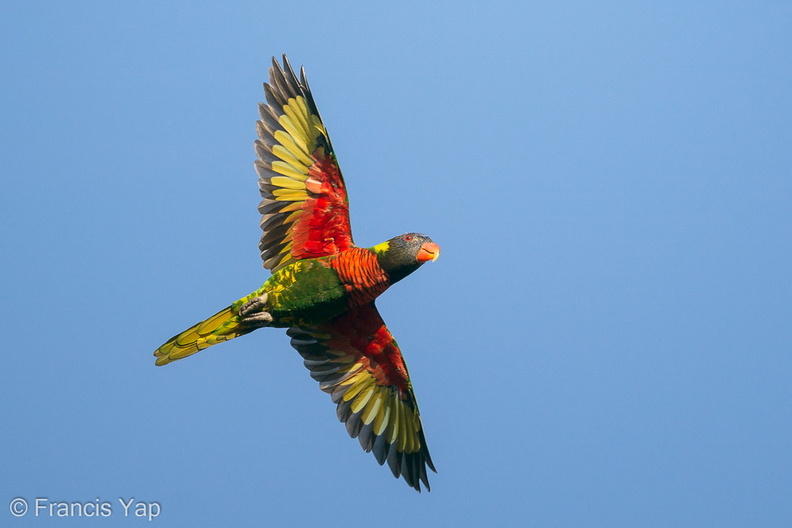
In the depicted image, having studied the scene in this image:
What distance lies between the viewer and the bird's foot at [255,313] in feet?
32.2

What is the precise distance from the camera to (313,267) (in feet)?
32.6

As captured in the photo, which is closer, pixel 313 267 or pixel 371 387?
pixel 313 267

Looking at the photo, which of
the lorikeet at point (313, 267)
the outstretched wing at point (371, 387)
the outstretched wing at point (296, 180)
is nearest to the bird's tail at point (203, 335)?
the lorikeet at point (313, 267)

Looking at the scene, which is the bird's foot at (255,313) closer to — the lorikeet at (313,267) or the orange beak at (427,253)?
the lorikeet at (313,267)

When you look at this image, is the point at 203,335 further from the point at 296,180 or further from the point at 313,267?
the point at 296,180

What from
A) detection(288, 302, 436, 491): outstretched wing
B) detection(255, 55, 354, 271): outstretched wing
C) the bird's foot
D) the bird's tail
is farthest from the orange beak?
the bird's tail

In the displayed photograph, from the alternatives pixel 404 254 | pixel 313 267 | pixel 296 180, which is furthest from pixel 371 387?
pixel 296 180

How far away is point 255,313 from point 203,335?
1.93 ft

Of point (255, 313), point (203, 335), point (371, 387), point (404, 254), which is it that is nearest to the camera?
point (404, 254)

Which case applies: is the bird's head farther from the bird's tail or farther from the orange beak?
the bird's tail

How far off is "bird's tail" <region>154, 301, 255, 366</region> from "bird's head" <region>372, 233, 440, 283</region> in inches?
59.9

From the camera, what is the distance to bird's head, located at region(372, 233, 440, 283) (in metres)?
9.61

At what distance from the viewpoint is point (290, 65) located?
33.8 feet

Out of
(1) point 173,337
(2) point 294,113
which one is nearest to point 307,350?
(1) point 173,337
